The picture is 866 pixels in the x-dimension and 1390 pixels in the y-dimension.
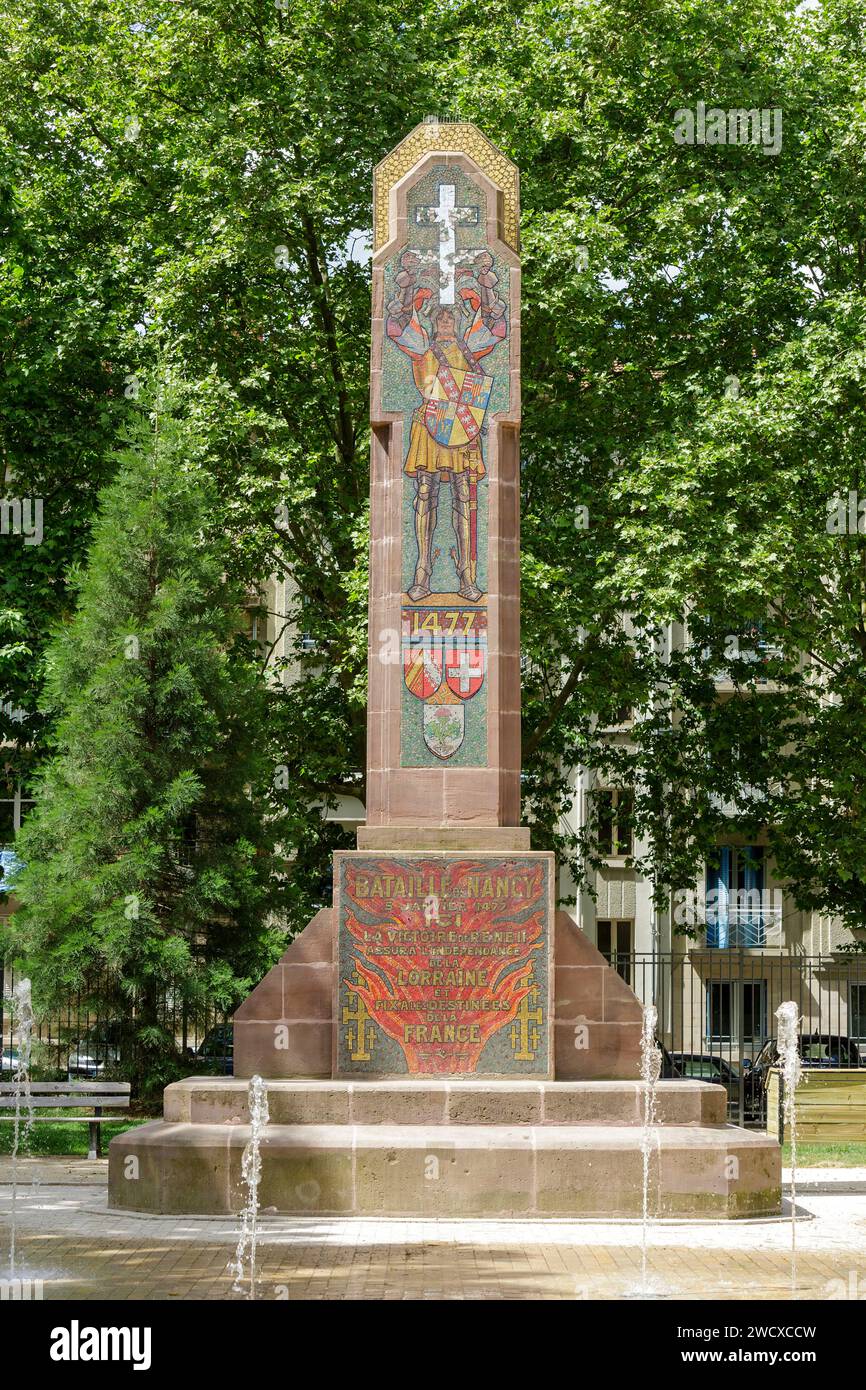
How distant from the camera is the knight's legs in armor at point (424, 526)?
14.7 m

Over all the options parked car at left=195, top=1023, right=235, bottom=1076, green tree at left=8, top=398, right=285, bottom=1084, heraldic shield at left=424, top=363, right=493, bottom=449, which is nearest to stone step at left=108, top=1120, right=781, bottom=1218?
heraldic shield at left=424, top=363, right=493, bottom=449

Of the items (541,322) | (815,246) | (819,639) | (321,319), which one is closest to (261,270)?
(321,319)

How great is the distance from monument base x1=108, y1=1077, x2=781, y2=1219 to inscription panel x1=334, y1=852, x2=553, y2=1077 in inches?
19.4

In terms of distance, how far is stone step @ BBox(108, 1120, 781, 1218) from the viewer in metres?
13.0

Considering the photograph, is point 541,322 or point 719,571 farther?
point 541,322

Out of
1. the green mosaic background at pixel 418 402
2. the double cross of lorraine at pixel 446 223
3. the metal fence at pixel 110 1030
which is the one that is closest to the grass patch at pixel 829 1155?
the green mosaic background at pixel 418 402

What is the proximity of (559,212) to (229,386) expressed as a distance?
5.24 metres

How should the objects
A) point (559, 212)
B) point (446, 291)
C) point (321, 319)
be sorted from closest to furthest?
point (446, 291) → point (559, 212) → point (321, 319)

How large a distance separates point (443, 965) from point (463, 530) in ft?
12.0

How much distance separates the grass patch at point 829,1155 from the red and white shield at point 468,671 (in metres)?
6.34

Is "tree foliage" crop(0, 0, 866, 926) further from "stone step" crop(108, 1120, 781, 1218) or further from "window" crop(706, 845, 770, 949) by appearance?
"window" crop(706, 845, 770, 949)

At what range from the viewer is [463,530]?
14734 mm

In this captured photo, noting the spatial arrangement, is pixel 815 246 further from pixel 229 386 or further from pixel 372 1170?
pixel 372 1170

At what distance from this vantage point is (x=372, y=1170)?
1303cm
